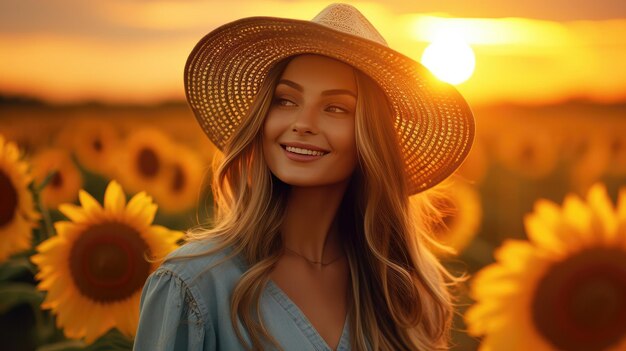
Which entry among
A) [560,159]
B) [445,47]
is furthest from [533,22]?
[560,159]

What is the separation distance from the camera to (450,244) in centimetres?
300

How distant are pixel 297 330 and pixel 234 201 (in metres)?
0.34

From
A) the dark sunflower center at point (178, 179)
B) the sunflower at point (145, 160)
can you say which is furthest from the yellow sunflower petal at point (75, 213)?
the dark sunflower center at point (178, 179)

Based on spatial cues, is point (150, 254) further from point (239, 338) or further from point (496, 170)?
point (496, 170)

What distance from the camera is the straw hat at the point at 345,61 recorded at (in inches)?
83.4

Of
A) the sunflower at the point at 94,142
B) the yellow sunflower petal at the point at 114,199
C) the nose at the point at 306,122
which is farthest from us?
the sunflower at the point at 94,142

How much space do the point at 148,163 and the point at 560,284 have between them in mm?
1306

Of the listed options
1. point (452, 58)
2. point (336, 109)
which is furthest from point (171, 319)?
point (452, 58)

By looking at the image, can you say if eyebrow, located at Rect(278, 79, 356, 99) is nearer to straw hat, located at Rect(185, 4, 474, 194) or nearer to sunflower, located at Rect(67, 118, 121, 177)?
straw hat, located at Rect(185, 4, 474, 194)

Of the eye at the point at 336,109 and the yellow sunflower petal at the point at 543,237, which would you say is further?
the yellow sunflower petal at the point at 543,237

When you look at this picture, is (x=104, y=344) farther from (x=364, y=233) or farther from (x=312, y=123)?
(x=312, y=123)

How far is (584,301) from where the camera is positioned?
2535 mm

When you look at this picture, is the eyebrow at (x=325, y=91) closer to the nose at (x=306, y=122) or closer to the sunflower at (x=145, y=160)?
the nose at (x=306, y=122)

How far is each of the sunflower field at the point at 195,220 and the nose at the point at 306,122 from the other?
1.77ft
